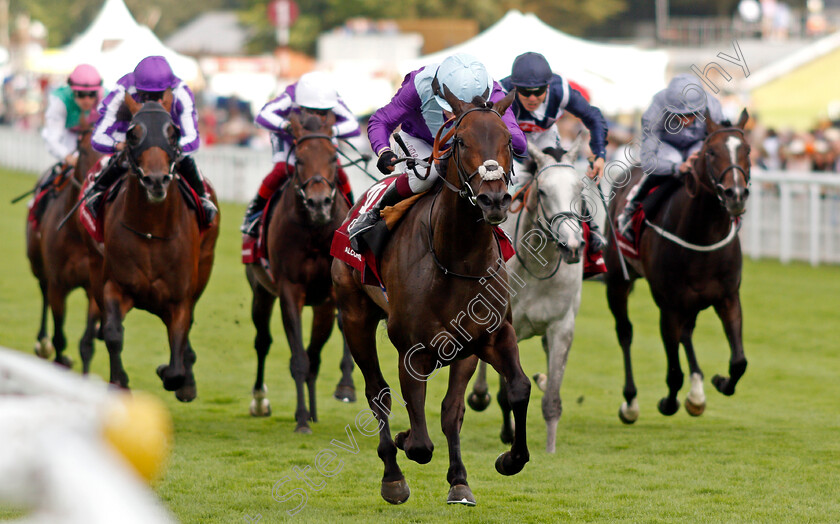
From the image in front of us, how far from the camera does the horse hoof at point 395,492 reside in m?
5.39

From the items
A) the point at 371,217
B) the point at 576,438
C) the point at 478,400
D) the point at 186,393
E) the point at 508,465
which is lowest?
the point at 576,438

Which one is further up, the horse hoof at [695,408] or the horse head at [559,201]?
the horse head at [559,201]

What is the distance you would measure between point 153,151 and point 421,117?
1.69m

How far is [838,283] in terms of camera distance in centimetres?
1413

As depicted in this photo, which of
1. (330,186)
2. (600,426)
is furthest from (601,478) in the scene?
(330,186)

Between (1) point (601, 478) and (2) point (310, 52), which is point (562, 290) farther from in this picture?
(2) point (310, 52)

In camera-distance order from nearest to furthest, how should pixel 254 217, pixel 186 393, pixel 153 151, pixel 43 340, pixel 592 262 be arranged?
pixel 153 151 → pixel 592 262 → pixel 186 393 → pixel 254 217 → pixel 43 340

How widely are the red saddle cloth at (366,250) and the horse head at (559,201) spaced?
→ 42 centimetres

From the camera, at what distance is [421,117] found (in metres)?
5.89

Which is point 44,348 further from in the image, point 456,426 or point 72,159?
point 456,426

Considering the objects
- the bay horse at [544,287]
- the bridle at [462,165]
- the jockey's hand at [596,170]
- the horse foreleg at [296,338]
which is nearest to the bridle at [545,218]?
the bay horse at [544,287]

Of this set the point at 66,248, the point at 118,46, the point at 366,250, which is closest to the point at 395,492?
the point at 366,250

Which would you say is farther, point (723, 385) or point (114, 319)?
point (723, 385)

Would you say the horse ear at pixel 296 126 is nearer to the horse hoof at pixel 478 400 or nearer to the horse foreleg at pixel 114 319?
the horse foreleg at pixel 114 319
